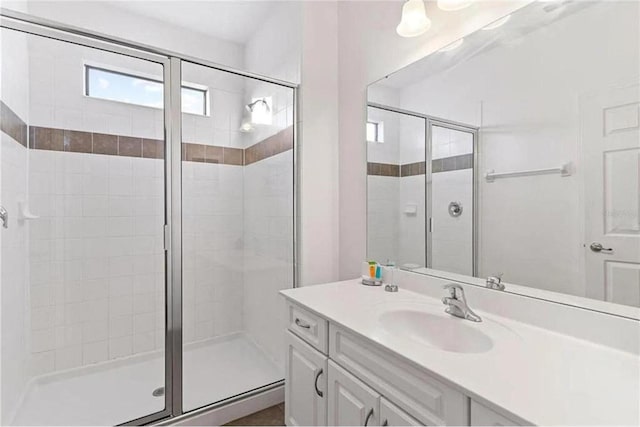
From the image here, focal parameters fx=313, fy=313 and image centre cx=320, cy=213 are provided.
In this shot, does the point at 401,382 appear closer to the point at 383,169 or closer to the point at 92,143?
the point at 383,169

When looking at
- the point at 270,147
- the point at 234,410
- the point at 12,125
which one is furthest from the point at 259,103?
the point at 234,410

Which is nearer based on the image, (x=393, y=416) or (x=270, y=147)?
(x=393, y=416)

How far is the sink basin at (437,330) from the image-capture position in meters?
1.09

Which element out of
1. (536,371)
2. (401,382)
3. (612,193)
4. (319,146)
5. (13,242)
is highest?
(319,146)

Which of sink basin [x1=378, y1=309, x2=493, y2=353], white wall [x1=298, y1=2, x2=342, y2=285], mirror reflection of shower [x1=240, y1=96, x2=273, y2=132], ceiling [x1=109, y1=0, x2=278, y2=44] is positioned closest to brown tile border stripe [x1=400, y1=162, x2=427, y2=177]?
white wall [x1=298, y1=2, x2=342, y2=285]

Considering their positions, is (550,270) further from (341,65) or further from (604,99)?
(341,65)

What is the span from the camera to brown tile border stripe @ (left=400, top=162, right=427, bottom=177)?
1535 millimetres

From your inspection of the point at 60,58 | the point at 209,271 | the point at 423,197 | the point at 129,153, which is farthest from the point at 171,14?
the point at 423,197

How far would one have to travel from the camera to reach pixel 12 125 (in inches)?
67.9

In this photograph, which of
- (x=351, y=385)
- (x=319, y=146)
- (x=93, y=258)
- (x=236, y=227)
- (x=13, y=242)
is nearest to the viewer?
(x=351, y=385)

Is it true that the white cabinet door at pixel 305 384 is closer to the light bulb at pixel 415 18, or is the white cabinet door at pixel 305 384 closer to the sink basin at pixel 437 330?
the sink basin at pixel 437 330

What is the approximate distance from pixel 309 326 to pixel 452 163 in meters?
0.95

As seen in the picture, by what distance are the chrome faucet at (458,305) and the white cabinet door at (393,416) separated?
1.43 ft

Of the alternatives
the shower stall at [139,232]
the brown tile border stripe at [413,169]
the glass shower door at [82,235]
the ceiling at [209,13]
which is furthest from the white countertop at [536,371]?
the ceiling at [209,13]
